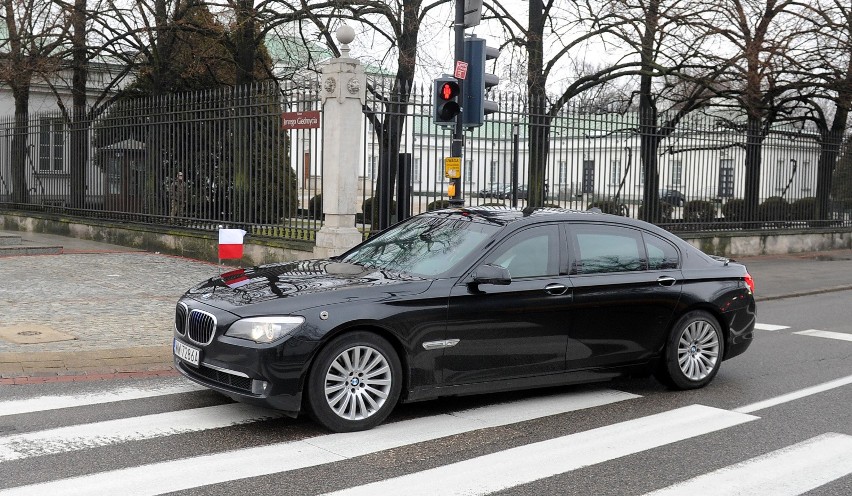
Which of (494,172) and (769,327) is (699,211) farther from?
(769,327)

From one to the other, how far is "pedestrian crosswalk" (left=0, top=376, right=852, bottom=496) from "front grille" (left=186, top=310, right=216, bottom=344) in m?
0.61

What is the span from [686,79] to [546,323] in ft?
54.4

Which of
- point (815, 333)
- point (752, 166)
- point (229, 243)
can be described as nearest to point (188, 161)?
point (229, 243)

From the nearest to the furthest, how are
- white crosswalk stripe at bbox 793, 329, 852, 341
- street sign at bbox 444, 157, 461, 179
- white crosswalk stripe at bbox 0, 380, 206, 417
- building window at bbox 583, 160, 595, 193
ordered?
white crosswalk stripe at bbox 0, 380, 206, 417 < white crosswalk stripe at bbox 793, 329, 852, 341 < street sign at bbox 444, 157, 461, 179 < building window at bbox 583, 160, 595, 193

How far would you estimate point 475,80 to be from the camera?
38.4ft

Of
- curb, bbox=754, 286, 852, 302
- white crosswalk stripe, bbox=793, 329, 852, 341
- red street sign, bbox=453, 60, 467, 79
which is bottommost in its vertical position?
white crosswalk stripe, bbox=793, 329, 852, 341

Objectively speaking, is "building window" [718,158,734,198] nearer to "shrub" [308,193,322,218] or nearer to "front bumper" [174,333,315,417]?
"shrub" [308,193,322,218]

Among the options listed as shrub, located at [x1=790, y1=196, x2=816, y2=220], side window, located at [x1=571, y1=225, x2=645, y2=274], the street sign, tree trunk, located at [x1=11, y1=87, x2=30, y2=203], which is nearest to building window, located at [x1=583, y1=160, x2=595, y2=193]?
the street sign

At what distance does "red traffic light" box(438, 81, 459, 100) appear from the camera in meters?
11.4

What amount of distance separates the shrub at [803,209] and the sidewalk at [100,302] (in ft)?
10.0

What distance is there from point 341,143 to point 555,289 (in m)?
8.04

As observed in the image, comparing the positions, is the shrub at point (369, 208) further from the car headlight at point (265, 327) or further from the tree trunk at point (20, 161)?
the tree trunk at point (20, 161)

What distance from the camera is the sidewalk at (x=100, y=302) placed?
796 cm

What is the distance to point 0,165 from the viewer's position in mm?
25906
